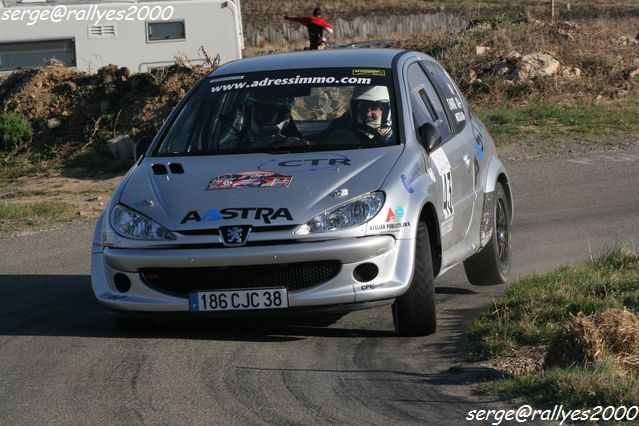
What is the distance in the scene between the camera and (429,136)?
7.37 metres

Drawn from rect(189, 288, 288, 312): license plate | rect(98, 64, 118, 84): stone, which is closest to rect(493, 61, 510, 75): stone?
rect(98, 64, 118, 84): stone

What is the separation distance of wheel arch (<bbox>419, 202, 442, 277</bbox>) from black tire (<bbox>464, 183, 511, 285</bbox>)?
130cm

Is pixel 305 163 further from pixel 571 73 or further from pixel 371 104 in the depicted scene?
pixel 571 73

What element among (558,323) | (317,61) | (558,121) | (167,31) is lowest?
(558,121)

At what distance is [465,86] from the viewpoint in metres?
18.9

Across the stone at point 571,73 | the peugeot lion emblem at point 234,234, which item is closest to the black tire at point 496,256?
the peugeot lion emblem at point 234,234

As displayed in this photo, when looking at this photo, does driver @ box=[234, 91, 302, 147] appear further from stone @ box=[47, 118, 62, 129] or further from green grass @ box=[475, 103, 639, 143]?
stone @ box=[47, 118, 62, 129]

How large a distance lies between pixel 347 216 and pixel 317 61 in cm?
186

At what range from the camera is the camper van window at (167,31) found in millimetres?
A: 20047

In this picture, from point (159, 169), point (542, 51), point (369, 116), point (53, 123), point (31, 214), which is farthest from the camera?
point (542, 51)

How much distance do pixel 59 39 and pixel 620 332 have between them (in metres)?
15.6

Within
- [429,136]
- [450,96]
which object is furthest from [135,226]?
[450,96]

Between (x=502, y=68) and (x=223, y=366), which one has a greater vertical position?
(x=223, y=366)

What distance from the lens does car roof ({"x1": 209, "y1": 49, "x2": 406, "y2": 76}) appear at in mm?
7996
